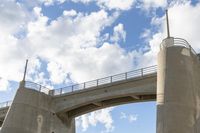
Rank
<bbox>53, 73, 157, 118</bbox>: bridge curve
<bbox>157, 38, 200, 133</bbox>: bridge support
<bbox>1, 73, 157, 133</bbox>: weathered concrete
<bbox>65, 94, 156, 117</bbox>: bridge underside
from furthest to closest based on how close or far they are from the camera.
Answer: <bbox>65, 94, 156, 117</bbox>: bridge underside → <bbox>1, 73, 157, 133</bbox>: weathered concrete → <bbox>53, 73, 157, 118</bbox>: bridge curve → <bbox>157, 38, 200, 133</bbox>: bridge support

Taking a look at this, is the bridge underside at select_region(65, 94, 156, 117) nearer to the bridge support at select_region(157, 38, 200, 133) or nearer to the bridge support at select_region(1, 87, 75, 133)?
the bridge support at select_region(1, 87, 75, 133)

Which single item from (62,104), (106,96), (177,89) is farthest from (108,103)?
(177,89)

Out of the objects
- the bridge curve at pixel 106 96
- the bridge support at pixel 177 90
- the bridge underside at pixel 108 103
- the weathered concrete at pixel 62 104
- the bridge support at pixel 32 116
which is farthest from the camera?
the bridge support at pixel 32 116

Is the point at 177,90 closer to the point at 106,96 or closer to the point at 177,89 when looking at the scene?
the point at 177,89

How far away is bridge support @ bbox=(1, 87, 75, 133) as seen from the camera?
144ft

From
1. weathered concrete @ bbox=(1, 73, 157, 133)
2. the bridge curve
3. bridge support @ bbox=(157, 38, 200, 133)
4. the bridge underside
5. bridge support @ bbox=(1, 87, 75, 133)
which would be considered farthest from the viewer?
bridge support @ bbox=(1, 87, 75, 133)

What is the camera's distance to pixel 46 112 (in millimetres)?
47562

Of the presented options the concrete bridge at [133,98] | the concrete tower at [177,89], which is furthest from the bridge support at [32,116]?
the concrete tower at [177,89]

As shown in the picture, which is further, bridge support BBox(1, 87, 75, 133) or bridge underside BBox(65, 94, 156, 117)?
bridge support BBox(1, 87, 75, 133)

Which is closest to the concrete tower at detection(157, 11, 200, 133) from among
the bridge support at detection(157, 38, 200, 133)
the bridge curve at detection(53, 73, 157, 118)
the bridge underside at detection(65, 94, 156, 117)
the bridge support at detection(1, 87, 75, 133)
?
the bridge support at detection(157, 38, 200, 133)

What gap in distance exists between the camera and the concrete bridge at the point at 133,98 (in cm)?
3189

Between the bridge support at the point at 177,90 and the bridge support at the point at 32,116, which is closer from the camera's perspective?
the bridge support at the point at 177,90

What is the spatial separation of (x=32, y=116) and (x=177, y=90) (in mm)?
21367

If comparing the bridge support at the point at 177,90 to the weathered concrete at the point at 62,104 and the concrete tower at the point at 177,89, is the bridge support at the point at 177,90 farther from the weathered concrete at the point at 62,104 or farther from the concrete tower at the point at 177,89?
the weathered concrete at the point at 62,104
